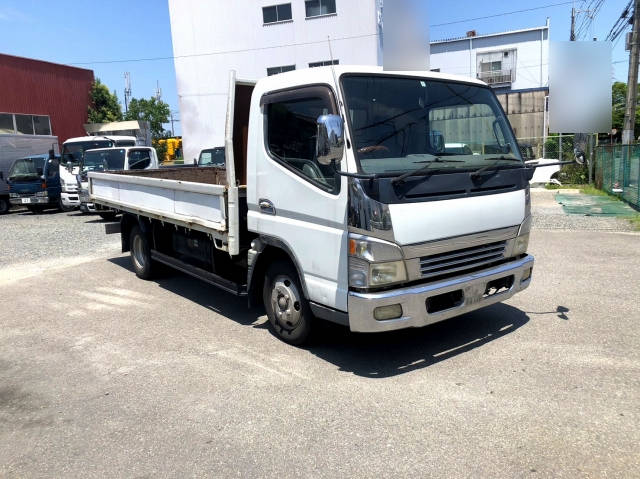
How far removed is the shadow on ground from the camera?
4520 millimetres

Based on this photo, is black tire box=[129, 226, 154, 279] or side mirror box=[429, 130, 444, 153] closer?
side mirror box=[429, 130, 444, 153]

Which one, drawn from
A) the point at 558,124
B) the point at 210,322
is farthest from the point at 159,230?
the point at 558,124

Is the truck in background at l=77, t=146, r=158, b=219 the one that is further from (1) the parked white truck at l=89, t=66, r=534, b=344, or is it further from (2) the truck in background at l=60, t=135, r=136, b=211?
(1) the parked white truck at l=89, t=66, r=534, b=344

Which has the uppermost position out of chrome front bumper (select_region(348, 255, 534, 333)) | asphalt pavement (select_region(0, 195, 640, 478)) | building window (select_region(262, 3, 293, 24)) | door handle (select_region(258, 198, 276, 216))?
building window (select_region(262, 3, 293, 24))

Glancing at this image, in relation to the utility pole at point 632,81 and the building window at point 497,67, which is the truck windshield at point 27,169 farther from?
the building window at point 497,67

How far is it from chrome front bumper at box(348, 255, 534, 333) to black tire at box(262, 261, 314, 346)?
0.77 meters

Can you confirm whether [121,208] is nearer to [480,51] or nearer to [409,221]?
[409,221]

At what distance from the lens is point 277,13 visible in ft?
92.0

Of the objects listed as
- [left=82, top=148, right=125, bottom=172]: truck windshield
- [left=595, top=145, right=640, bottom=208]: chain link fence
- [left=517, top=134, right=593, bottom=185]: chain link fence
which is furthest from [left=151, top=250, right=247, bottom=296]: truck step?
[left=517, top=134, right=593, bottom=185]: chain link fence

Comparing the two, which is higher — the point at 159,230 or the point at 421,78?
the point at 421,78

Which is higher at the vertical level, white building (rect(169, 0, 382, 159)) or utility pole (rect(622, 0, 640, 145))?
white building (rect(169, 0, 382, 159))

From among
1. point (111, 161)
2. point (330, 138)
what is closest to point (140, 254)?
point (330, 138)

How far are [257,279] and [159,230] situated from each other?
8.89ft

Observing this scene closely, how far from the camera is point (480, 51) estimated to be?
141 ft
